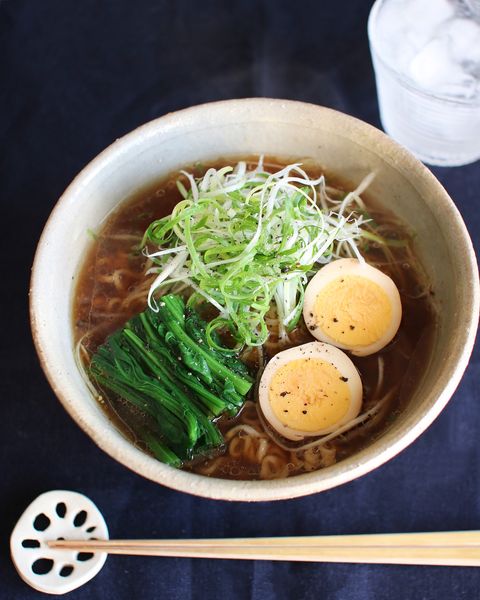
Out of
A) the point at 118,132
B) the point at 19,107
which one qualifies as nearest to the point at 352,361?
the point at 118,132

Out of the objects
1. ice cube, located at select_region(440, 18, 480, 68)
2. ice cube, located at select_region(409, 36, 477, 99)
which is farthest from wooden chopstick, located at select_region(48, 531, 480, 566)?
ice cube, located at select_region(440, 18, 480, 68)

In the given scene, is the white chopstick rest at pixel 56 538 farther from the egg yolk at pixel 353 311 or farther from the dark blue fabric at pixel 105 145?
the egg yolk at pixel 353 311

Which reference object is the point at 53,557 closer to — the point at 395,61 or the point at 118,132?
the point at 118,132

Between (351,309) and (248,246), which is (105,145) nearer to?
(248,246)

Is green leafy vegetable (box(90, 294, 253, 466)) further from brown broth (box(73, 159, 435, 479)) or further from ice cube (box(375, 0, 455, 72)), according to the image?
ice cube (box(375, 0, 455, 72))

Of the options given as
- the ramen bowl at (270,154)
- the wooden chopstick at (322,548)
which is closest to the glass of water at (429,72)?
the ramen bowl at (270,154)

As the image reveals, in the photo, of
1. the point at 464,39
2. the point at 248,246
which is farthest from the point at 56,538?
the point at 464,39
